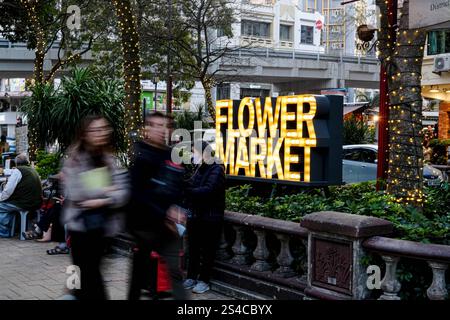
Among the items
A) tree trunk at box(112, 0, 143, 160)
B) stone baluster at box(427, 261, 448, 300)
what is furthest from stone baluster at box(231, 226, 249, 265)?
tree trunk at box(112, 0, 143, 160)

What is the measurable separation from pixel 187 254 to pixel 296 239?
1.68 m

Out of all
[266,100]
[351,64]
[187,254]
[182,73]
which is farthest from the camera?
[351,64]

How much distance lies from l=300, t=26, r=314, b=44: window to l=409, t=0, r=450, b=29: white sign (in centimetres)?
6359

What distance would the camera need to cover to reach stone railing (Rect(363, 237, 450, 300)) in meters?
4.88

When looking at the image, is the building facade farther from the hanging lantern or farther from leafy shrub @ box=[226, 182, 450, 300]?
leafy shrub @ box=[226, 182, 450, 300]

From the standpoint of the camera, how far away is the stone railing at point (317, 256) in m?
5.20

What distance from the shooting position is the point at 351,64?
150 ft

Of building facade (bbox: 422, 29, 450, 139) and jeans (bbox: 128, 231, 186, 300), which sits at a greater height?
building facade (bbox: 422, 29, 450, 139)

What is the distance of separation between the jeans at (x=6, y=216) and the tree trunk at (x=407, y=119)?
6234 millimetres

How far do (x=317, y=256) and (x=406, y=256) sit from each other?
92 centimetres

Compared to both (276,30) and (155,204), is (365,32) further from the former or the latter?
(276,30)

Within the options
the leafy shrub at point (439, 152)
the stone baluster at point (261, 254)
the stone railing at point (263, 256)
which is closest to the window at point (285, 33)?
the leafy shrub at point (439, 152)

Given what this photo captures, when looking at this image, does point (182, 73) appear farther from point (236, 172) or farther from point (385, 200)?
point (385, 200)
